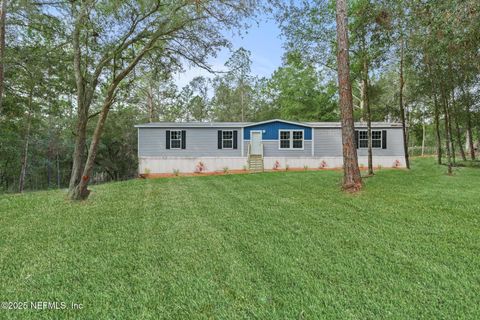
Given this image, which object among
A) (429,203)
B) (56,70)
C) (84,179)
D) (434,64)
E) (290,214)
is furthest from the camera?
(434,64)

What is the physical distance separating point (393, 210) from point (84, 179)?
6.67m

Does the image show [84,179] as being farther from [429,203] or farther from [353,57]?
[353,57]

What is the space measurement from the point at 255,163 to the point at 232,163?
3.96 feet

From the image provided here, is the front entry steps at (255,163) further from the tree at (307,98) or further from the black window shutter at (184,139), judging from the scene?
the tree at (307,98)

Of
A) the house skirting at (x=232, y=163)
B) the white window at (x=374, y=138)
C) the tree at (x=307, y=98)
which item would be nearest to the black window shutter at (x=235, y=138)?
the house skirting at (x=232, y=163)

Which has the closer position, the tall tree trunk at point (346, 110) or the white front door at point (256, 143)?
the tall tree trunk at point (346, 110)

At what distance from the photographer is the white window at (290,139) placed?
1480 centimetres

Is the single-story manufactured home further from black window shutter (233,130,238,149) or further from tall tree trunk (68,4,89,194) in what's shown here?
tall tree trunk (68,4,89,194)

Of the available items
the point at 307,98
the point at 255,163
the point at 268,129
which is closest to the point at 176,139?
the point at 255,163

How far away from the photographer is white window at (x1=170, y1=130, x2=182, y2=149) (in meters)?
14.4

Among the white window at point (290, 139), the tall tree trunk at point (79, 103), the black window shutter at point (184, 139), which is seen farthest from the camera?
the white window at point (290, 139)

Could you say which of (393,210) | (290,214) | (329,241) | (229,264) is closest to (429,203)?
(393,210)

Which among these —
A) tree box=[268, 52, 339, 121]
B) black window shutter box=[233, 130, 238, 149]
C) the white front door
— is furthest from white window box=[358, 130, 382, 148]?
tree box=[268, 52, 339, 121]

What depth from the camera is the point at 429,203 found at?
5.29 meters
